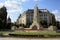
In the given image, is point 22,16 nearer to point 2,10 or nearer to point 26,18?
point 26,18

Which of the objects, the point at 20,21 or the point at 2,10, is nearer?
the point at 2,10

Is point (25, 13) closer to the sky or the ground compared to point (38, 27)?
closer to the sky

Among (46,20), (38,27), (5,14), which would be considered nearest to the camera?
(38,27)

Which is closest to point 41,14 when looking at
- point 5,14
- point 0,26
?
point 5,14

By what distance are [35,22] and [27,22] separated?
115ft

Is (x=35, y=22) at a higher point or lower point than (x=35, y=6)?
lower

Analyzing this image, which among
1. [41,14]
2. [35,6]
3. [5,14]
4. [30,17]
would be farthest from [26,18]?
[35,6]

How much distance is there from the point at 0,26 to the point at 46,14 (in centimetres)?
4104

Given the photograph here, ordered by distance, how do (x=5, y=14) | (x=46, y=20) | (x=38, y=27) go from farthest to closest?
(x=46, y=20) < (x=5, y=14) < (x=38, y=27)

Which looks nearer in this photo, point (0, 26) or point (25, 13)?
point (0, 26)

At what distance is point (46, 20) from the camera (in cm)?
10506

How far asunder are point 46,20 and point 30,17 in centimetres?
1071

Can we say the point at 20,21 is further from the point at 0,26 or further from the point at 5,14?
the point at 0,26

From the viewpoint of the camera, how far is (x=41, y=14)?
351ft
